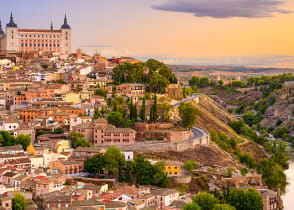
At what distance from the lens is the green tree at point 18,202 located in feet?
101

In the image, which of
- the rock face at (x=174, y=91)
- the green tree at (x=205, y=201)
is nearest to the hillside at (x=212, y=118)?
the rock face at (x=174, y=91)

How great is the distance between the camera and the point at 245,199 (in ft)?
126

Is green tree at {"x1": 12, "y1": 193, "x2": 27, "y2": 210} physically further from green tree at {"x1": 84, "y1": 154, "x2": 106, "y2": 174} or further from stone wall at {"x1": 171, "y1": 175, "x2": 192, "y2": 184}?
stone wall at {"x1": 171, "y1": 175, "x2": 192, "y2": 184}

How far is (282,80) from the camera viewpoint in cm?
12512

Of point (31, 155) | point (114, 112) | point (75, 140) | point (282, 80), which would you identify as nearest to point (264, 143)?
point (114, 112)

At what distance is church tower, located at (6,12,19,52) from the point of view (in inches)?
3418

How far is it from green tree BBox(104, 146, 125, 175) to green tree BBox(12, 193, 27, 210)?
10268 millimetres

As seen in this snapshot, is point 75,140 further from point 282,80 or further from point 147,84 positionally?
point 282,80

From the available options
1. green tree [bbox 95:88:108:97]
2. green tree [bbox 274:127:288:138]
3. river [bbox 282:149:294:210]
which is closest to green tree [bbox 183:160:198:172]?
river [bbox 282:149:294:210]

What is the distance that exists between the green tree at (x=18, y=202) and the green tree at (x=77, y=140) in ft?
43.4

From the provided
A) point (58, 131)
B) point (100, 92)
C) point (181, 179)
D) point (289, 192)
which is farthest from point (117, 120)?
point (289, 192)

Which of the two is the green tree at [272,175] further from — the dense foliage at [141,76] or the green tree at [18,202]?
the green tree at [18,202]

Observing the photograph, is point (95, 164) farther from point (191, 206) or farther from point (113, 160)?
point (191, 206)

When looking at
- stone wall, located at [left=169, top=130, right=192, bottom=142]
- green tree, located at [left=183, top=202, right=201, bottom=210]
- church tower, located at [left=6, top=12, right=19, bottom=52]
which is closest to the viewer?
green tree, located at [left=183, top=202, right=201, bottom=210]
